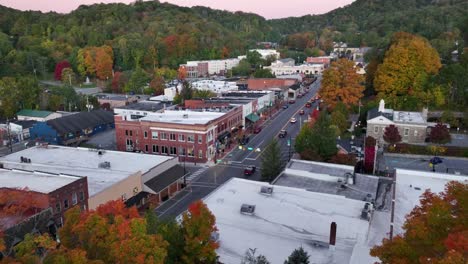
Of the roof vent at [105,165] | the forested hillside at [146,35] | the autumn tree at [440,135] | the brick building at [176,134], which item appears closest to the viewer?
the roof vent at [105,165]

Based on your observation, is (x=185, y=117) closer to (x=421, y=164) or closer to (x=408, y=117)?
(x=421, y=164)

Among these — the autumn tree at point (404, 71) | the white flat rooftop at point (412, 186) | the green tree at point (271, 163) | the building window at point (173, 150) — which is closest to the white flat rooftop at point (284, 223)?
the white flat rooftop at point (412, 186)

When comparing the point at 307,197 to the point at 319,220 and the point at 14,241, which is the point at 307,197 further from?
the point at 14,241

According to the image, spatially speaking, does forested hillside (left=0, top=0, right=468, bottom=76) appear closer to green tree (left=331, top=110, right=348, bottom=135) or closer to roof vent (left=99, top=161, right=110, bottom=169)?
green tree (left=331, top=110, right=348, bottom=135)

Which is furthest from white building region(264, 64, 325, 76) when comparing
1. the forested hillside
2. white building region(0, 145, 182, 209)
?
white building region(0, 145, 182, 209)

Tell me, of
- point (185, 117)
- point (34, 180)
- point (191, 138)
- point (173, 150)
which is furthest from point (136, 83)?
point (34, 180)

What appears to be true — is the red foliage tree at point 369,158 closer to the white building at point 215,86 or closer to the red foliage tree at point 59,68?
the white building at point 215,86
